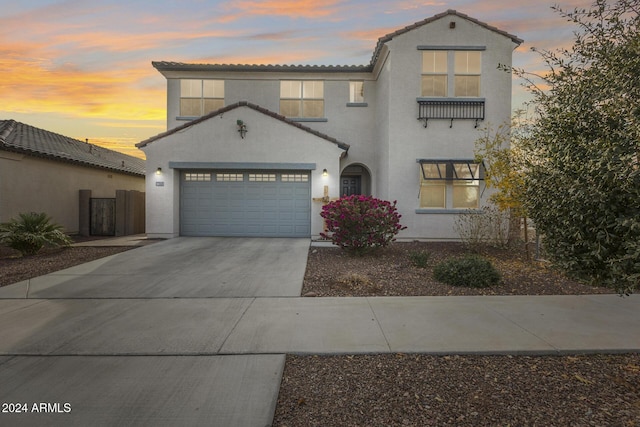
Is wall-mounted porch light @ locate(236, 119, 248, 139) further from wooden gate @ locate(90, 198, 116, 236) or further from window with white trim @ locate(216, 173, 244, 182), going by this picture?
wooden gate @ locate(90, 198, 116, 236)

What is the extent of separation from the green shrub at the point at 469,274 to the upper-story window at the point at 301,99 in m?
10.6

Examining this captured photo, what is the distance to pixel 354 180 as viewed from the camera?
1661 centimetres

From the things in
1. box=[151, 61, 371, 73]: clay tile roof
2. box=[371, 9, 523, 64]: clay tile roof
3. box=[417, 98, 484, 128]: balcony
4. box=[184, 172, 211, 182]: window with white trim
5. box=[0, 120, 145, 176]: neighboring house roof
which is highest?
box=[371, 9, 523, 64]: clay tile roof

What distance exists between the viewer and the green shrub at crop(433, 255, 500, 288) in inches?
266

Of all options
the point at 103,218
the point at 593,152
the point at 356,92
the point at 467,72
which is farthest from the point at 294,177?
the point at 593,152

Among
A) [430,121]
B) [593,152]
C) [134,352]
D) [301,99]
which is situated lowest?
[134,352]

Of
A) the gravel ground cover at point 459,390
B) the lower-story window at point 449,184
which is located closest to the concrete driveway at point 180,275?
the gravel ground cover at point 459,390

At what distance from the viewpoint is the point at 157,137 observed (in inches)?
539

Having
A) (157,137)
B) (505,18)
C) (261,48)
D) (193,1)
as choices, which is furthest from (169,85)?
(505,18)

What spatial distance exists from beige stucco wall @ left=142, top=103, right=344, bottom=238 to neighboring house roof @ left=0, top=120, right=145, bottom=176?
4060mm

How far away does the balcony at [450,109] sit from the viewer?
1300 centimetres

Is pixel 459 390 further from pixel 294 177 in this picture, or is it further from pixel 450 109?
pixel 450 109

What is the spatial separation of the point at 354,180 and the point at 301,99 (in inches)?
179

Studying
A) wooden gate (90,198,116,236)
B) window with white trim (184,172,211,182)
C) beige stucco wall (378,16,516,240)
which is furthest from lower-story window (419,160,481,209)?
wooden gate (90,198,116,236)
